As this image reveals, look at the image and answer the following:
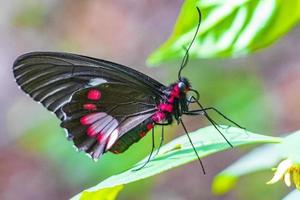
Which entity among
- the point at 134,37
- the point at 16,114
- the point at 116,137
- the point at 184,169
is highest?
the point at 134,37

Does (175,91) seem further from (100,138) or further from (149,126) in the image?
(100,138)

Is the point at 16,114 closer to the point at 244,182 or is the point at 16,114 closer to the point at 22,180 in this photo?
the point at 22,180

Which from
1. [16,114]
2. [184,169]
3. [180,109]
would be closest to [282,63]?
[184,169]

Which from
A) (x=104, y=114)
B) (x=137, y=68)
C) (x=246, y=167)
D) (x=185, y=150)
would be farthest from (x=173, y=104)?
(x=137, y=68)

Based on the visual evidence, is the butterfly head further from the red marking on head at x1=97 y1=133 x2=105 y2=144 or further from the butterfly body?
the red marking on head at x1=97 y1=133 x2=105 y2=144

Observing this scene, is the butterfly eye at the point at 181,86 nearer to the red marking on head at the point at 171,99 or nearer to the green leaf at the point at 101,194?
the red marking on head at the point at 171,99

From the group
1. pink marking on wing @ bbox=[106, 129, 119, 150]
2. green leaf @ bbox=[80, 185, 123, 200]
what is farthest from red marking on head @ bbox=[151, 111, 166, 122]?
green leaf @ bbox=[80, 185, 123, 200]

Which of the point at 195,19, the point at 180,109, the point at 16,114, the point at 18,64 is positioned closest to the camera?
the point at 195,19
